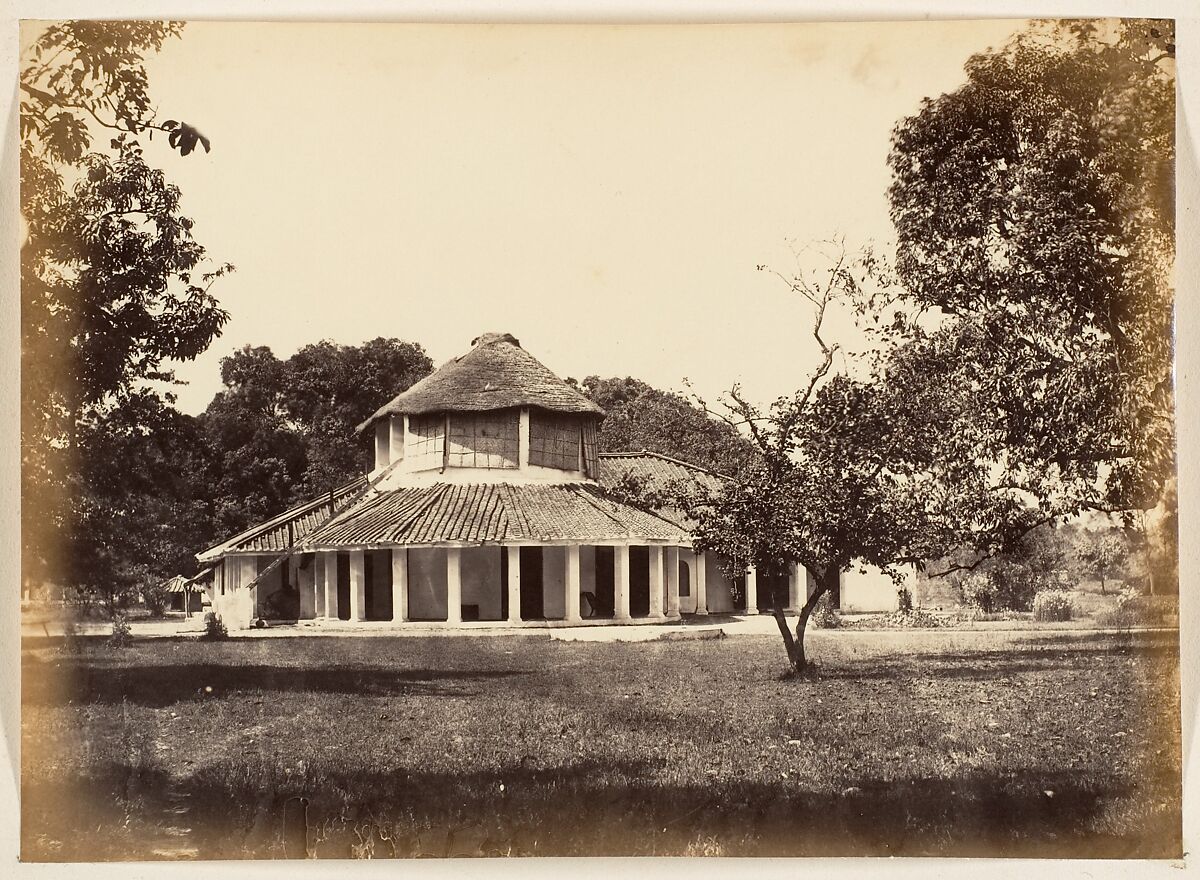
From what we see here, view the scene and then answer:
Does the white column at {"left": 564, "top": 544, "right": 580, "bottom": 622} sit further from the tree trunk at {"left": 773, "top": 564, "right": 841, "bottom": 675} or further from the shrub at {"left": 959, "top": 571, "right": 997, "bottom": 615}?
the shrub at {"left": 959, "top": 571, "right": 997, "bottom": 615}

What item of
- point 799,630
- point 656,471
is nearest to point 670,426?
point 656,471

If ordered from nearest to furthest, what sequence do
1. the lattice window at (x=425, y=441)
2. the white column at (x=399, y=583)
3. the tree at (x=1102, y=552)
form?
the tree at (x=1102, y=552)
the white column at (x=399, y=583)
the lattice window at (x=425, y=441)

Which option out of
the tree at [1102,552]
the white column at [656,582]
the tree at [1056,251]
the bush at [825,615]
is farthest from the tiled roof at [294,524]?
the tree at [1102,552]

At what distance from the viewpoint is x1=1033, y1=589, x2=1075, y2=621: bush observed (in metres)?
10.2

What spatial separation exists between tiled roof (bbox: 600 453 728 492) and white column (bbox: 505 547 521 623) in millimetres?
1296

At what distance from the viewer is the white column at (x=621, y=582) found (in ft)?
40.5

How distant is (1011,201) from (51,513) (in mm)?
8537

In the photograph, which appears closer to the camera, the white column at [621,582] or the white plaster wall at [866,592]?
the white plaster wall at [866,592]

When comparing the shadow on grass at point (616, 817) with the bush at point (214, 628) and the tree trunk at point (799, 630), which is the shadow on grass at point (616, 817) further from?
the bush at point (214, 628)

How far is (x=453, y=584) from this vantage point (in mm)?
12281

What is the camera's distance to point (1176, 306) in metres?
9.63

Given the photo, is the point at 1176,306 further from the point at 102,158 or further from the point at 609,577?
the point at 102,158

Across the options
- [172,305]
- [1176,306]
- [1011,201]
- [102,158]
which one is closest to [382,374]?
[172,305]

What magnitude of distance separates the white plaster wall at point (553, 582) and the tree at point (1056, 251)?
172 inches
